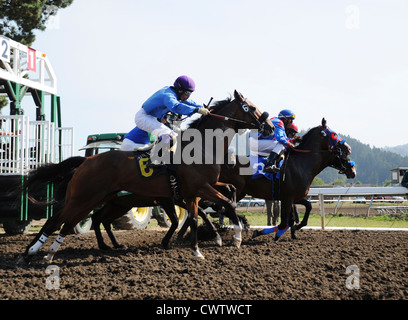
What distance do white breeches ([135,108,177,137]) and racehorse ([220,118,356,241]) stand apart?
2274 mm

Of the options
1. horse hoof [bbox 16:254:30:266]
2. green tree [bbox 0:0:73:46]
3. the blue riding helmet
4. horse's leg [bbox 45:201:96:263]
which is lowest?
horse hoof [bbox 16:254:30:266]

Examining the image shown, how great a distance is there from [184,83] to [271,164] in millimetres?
2245

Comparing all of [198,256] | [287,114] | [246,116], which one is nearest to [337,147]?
[287,114]

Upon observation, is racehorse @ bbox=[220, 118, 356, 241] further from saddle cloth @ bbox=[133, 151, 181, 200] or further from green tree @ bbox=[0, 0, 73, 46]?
green tree @ bbox=[0, 0, 73, 46]

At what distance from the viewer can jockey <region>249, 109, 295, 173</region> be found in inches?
295

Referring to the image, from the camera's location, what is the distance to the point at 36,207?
7.60 metres

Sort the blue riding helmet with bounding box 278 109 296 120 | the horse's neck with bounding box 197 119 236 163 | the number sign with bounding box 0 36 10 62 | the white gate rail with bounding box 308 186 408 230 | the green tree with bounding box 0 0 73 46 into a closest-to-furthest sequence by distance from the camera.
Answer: the horse's neck with bounding box 197 119 236 163 < the number sign with bounding box 0 36 10 62 < the blue riding helmet with bounding box 278 109 296 120 < the white gate rail with bounding box 308 186 408 230 < the green tree with bounding box 0 0 73 46

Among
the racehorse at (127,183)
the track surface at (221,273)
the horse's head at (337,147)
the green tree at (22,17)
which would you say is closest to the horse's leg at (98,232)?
the track surface at (221,273)

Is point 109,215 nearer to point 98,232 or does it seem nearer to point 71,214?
point 98,232

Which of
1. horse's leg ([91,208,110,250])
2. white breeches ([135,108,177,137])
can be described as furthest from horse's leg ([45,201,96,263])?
horse's leg ([91,208,110,250])

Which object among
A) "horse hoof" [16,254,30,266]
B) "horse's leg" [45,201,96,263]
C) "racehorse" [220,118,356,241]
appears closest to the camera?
"horse hoof" [16,254,30,266]
